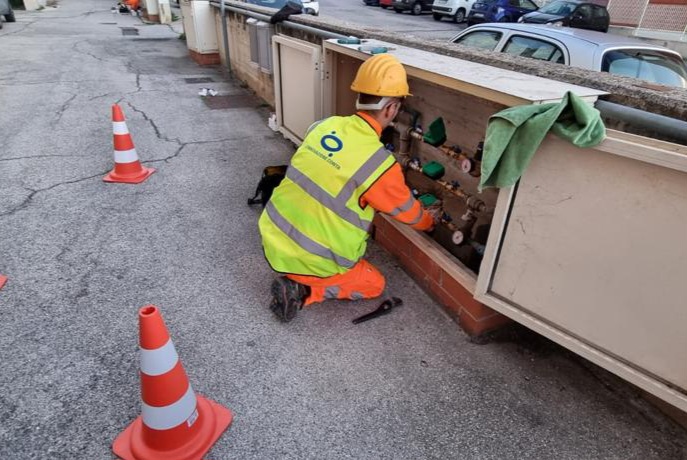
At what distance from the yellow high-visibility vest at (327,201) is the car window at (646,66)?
2.97 meters

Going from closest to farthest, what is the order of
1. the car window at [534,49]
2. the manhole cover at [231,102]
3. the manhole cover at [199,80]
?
the car window at [534,49] < the manhole cover at [231,102] < the manhole cover at [199,80]

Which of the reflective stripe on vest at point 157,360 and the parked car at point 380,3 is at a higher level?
the parked car at point 380,3

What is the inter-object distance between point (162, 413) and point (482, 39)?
505 centimetres

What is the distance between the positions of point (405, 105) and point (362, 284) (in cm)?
150

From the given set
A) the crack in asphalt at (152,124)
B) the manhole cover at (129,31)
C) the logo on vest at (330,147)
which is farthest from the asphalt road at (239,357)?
the manhole cover at (129,31)

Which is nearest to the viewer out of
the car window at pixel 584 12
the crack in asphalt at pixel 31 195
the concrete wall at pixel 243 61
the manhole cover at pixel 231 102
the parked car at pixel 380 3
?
the crack in asphalt at pixel 31 195

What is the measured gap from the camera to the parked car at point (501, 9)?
15898mm

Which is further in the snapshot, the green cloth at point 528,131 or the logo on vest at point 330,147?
the logo on vest at point 330,147

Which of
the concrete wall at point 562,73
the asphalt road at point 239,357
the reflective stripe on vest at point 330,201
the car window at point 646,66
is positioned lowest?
the asphalt road at point 239,357

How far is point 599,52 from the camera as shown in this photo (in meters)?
3.98

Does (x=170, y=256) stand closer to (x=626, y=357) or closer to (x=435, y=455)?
(x=435, y=455)

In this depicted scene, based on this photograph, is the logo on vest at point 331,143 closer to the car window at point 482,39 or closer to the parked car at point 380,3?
the car window at point 482,39

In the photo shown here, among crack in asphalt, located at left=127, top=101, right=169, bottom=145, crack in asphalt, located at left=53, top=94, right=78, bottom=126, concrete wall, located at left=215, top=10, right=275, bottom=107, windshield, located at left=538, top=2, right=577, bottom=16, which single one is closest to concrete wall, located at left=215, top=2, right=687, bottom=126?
concrete wall, located at left=215, top=10, right=275, bottom=107

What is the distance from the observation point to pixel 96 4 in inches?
856
